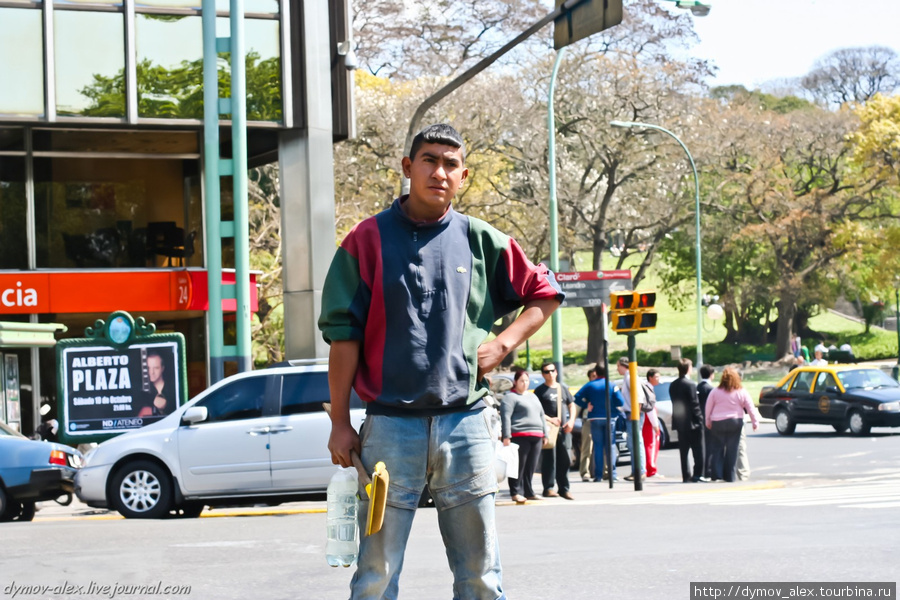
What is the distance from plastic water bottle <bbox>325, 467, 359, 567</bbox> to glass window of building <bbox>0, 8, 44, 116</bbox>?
1853 centimetres

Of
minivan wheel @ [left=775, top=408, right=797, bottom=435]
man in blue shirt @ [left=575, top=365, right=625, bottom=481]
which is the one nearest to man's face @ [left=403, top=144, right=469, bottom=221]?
man in blue shirt @ [left=575, top=365, right=625, bottom=481]

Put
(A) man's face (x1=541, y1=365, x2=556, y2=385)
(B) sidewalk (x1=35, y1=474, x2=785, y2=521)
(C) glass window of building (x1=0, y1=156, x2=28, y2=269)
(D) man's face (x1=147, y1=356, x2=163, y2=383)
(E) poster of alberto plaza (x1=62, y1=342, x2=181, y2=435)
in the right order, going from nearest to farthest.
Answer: (B) sidewalk (x1=35, y1=474, x2=785, y2=521) → (A) man's face (x1=541, y1=365, x2=556, y2=385) → (E) poster of alberto plaza (x1=62, y1=342, x2=181, y2=435) → (D) man's face (x1=147, y1=356, x2=163, y2=383) → (C) glass window of building (x1=0, y1=156, x2=28, y2=269)

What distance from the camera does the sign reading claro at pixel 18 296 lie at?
72.1 ft

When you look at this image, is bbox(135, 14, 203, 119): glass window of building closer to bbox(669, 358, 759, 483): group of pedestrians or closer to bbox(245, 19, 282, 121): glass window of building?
bbox(245, 19, 282, 121): glass window of building

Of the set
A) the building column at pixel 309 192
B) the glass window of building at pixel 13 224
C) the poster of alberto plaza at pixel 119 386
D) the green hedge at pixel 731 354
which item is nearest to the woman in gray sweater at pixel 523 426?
the poster of alberto plaza at pixel 119 386

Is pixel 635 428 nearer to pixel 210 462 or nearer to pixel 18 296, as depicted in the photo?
pixel 210 462

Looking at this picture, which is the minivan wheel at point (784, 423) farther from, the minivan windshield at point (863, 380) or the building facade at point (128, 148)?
the building facade at point (128, 148)

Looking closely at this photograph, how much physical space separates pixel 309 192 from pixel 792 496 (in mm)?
10692

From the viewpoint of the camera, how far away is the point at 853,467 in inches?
742

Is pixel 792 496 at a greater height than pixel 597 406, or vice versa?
pixel 597 406

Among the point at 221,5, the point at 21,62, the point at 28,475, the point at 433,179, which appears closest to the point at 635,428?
the point at 28,475

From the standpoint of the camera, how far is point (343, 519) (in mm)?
4094

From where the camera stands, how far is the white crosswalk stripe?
12.7 metres

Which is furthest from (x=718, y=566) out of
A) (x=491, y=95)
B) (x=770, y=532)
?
(x=491, y=95)
